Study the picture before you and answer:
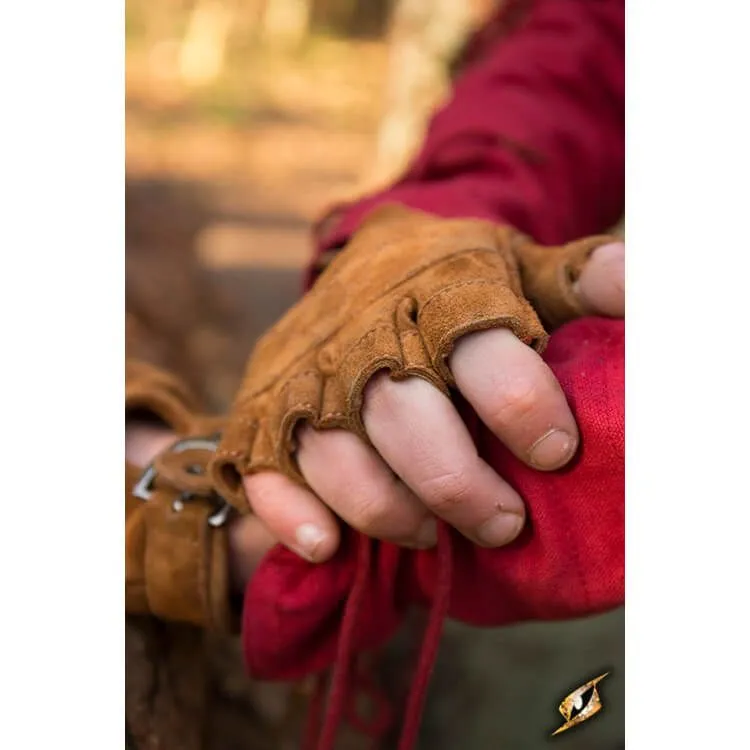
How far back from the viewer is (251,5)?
1.96 meters

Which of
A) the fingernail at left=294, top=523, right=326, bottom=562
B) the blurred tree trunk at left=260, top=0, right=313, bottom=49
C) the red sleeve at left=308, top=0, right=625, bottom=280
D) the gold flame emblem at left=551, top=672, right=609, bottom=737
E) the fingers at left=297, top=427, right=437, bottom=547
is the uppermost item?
the blurred tree trunk at left=260, top=0, right=313, bottom=49

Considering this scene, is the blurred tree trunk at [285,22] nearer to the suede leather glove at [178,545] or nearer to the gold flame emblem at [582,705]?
the suede leather glove at [178,545]

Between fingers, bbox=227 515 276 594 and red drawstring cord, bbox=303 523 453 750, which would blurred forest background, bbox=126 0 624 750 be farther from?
fingers, bbox=227 515 276 594

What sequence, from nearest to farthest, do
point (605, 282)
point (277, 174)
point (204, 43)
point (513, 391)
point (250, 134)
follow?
point (513, 391) → point (605, 282) → point (204, 43) → point (250, 134) → point (277, 174)

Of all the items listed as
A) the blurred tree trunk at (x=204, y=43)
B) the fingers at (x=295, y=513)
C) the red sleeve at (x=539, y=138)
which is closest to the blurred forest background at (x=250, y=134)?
the blurred tree trunk at (x=204, y=43)

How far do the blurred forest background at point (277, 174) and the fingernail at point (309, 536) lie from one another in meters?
0.19

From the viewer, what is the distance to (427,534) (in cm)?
62

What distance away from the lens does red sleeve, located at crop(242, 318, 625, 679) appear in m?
0.56

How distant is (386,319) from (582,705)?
10.6 inches

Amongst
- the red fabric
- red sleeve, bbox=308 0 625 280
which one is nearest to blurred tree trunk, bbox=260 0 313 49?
red sleeve, bbox=308 0 625 280

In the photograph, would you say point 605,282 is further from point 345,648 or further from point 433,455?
point 345,648

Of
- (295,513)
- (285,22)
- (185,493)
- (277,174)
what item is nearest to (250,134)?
(277,174)
